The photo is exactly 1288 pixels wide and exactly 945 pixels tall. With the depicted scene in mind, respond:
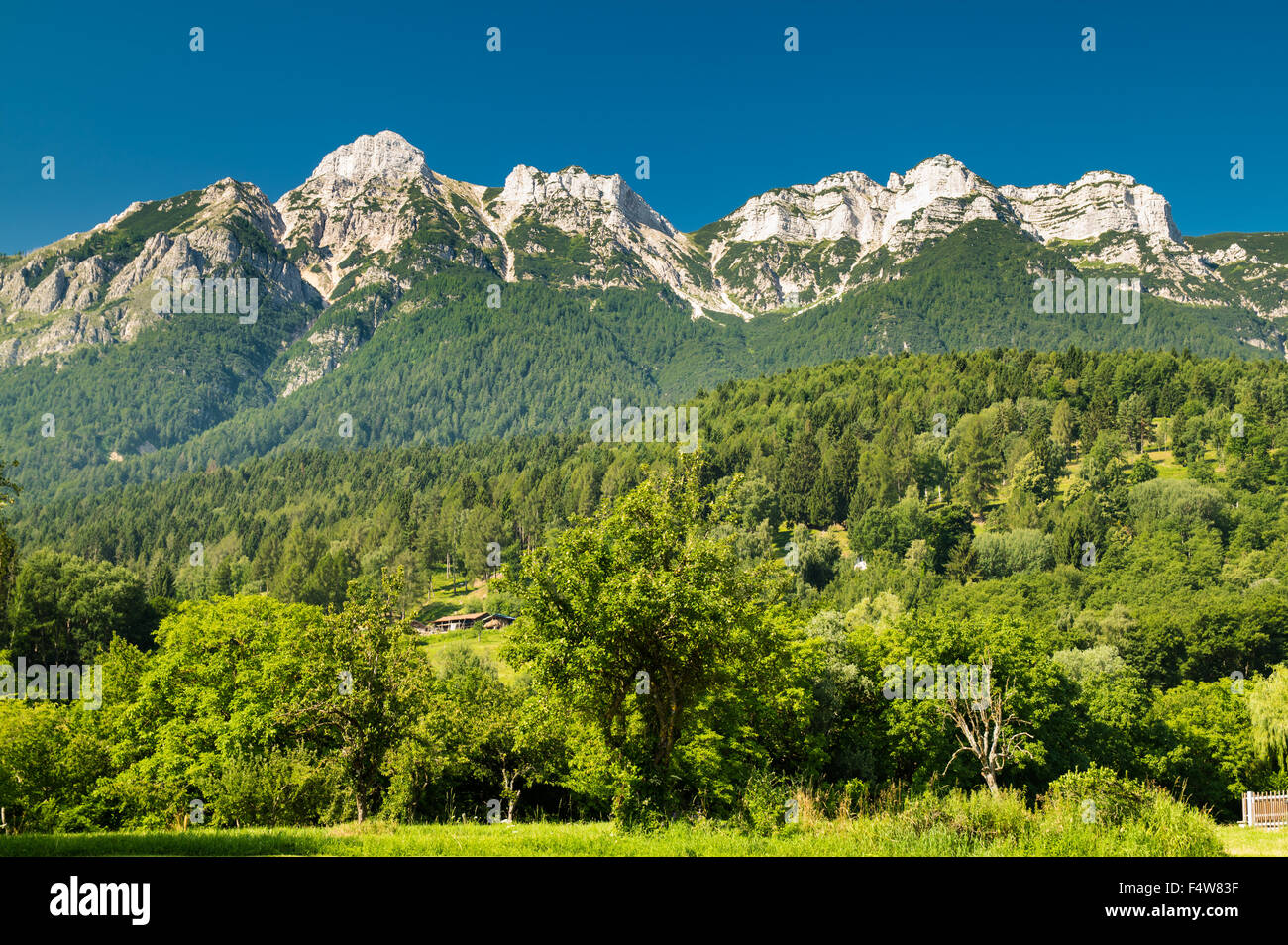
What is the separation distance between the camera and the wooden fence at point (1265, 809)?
2967cm

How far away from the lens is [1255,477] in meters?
Answer: 144

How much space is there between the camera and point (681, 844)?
43.5 ft

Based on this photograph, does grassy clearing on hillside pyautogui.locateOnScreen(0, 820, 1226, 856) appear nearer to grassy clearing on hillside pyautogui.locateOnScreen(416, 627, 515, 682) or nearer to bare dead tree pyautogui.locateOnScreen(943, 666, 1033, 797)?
bare dead tree pyautogui.locateOnScreen(943, 666, 1033, 797)

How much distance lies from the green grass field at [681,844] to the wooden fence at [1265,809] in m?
18.9

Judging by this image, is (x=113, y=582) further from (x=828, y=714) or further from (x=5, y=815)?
(x=828, y=714)

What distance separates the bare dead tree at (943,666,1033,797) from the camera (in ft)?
104

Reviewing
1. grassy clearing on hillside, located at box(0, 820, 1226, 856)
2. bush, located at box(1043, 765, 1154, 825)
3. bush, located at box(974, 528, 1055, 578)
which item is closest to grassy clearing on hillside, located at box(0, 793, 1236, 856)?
grassy clearing on hillside, located at box(0, 820, 1226, 856)

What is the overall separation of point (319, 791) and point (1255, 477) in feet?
555

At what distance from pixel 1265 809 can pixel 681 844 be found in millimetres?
30932

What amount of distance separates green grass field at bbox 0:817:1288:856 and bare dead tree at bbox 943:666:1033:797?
12.9 m

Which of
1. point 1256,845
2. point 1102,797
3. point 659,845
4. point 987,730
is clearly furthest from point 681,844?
point 987,730

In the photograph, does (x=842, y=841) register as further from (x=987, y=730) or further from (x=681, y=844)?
(x=987, y=730)

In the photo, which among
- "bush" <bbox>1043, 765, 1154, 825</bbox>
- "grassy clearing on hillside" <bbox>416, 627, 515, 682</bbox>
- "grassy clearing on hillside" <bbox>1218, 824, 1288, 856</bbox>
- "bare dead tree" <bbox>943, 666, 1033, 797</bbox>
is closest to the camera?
"grassy clearing on hillside" <bbox>1218, 824, 1288, 856</bbox>
